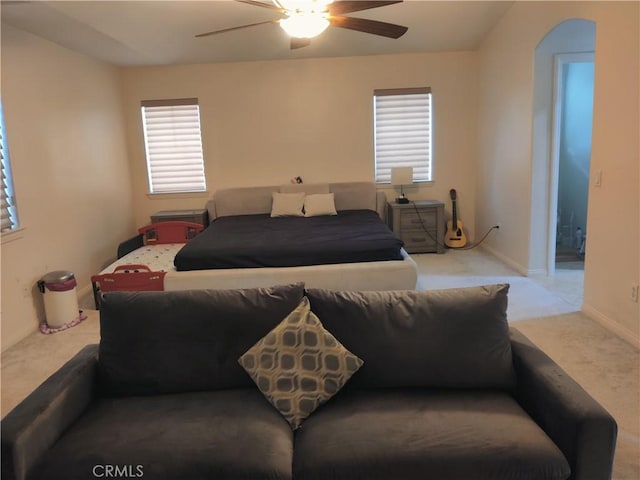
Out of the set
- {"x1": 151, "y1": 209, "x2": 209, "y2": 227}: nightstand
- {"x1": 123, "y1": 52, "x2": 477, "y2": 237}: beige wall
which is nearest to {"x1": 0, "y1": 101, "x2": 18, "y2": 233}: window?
{"x1": 151, "y1": 209, "x2": 209, "y2": 227}: nightstand

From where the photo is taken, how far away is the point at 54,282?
12.8 feet

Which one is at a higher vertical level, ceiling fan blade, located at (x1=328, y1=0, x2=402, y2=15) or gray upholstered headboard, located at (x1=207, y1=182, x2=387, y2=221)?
ceiling fan blade, located at (x1=328, y1=0, x2=402, y2=15)

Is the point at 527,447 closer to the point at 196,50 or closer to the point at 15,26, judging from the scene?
the point at 15,26

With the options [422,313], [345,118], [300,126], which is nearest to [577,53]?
[345,118]

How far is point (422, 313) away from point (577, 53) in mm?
3728

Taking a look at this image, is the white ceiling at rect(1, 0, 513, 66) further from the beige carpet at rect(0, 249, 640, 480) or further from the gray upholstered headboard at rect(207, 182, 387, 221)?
the beige carpet at rect(0, 249, 640, 480)

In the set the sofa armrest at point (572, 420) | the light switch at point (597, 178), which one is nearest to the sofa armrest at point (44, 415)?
the sofa armrest at point (572, 420)

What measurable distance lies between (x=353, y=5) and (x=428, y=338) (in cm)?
205

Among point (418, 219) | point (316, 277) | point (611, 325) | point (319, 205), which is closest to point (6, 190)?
point (316, 277)

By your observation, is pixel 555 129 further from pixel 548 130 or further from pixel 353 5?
pixel 353 5

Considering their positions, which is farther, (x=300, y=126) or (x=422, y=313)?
(x=300, y=126)

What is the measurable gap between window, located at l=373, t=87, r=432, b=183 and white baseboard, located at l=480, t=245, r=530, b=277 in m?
1.16

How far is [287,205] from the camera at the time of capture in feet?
19.0

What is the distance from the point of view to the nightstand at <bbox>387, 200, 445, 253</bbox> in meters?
5.97
